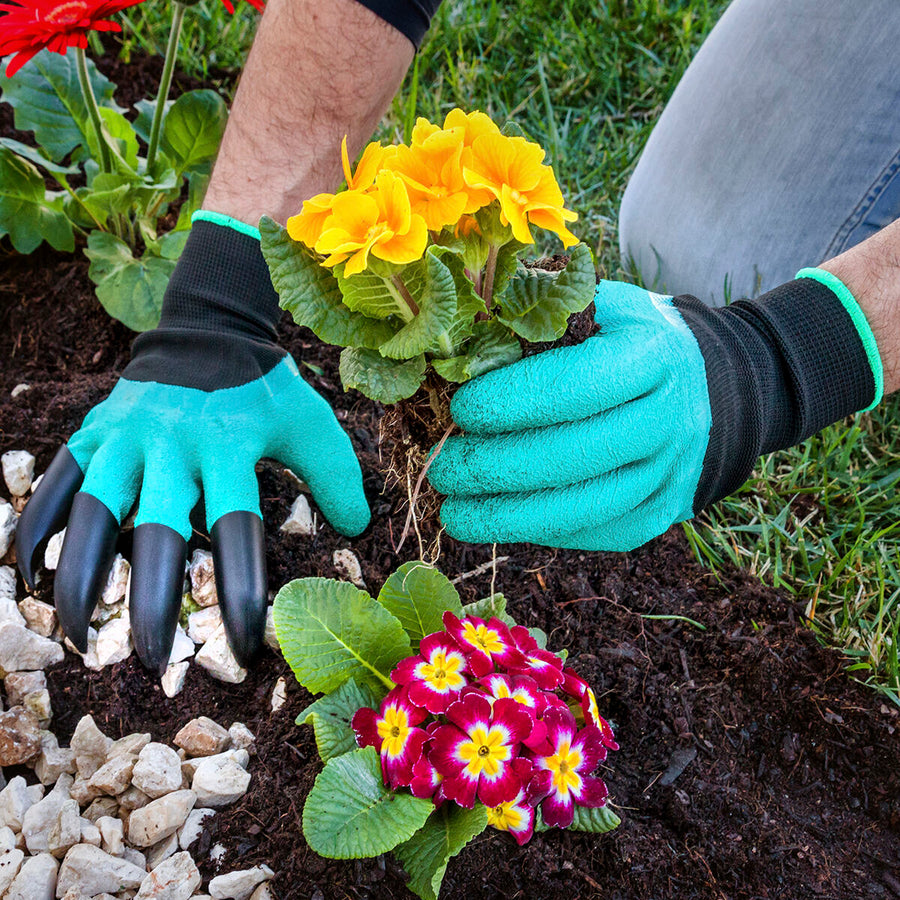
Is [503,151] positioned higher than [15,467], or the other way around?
[503,151]

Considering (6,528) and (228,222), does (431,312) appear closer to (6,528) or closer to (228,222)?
(228,222)

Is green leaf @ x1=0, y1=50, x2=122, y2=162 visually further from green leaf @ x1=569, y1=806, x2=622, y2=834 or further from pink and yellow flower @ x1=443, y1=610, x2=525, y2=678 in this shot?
green leaf @ x1=569, y1=806, x2=622, y2=834

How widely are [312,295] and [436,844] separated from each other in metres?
0.79

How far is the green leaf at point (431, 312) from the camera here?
3.25ft

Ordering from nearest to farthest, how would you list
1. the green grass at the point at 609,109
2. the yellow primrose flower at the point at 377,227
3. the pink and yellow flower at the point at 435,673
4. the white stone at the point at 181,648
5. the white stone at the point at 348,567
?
the yellow primrose flower at the point at 377,227
the pink and yellow flower at the point at 435,673
the white stone at the point at 181,648
the white stone at the point at 348,567
the green grass at the point at 609,109

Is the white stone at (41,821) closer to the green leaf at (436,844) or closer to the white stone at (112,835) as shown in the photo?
the white stone at (112,835)

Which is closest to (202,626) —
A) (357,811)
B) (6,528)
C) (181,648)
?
(181,648)

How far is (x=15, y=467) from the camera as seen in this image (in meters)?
1.82

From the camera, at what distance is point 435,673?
1.21 meters

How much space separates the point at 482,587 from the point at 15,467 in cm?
106

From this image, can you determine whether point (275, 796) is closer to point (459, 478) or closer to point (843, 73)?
point (459, 478)

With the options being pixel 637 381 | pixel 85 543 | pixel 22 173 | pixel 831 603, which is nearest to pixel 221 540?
pixel 85 543

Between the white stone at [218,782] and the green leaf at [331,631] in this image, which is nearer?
the green leaf at [331,631]

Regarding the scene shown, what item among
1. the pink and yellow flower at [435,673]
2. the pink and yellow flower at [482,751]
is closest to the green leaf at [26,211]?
the pink and yellow flower at [435,673]
